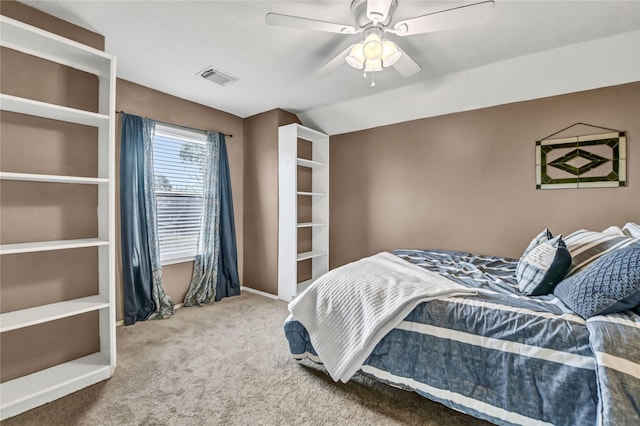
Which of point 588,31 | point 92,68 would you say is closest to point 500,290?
point 588,31

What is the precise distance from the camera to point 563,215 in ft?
8.52

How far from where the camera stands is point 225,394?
177 centimetres

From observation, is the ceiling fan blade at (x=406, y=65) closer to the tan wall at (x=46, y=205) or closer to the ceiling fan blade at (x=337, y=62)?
the ceiling fan blade at (x=337, y=62)

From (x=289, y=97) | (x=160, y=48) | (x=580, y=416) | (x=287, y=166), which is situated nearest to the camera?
(x=580, y=416)

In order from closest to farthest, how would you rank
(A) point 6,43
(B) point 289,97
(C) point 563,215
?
(A) point 6,43 → (C) point 563,215 → (B) point 289,97

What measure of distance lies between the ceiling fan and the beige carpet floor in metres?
2.11

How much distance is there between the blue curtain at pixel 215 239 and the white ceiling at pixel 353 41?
72cm

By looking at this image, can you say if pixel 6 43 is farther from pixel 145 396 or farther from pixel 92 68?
pixel 145 396

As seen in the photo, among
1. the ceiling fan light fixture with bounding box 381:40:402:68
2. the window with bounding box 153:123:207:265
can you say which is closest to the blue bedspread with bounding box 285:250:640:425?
the ceiling fan light fixture with bounding box 381:40:402:68

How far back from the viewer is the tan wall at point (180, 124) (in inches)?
111

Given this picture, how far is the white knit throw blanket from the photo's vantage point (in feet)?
5.25

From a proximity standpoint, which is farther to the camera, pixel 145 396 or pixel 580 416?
pixel 145 396

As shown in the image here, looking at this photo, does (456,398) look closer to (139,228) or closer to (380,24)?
(380,24)

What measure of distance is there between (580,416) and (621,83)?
264 centimetres
